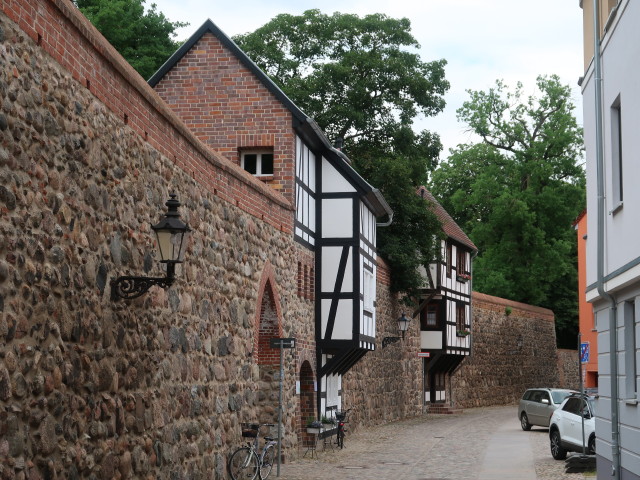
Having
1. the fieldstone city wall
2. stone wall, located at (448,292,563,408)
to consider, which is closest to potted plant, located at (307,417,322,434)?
the fieldstone city wall

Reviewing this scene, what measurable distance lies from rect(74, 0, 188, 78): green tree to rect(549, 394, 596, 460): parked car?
18289 millimetres

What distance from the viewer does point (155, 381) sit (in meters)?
11.5

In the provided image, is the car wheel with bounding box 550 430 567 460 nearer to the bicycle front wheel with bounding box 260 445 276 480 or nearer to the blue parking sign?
the blue parking sign

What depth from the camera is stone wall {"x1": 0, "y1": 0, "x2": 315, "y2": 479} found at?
7.89m

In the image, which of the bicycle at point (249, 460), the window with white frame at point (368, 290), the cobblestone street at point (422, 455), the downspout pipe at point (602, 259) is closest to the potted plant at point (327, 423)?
the cobblestone street at point (422, 455)

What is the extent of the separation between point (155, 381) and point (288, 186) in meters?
9.35

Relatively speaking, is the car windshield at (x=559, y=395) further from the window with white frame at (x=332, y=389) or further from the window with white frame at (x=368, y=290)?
the window with white frame at (x=332, y=389)

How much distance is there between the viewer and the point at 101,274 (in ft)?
32.2

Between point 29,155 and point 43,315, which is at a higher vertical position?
point 29,155

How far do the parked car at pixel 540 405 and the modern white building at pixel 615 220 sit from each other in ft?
46.9

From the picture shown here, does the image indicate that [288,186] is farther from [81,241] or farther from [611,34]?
[81,241]

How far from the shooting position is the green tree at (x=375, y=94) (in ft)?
104

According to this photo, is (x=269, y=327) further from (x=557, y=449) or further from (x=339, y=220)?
(x=557, y=449)

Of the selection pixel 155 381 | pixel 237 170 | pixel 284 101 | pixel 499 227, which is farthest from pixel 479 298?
pixel 155 381
